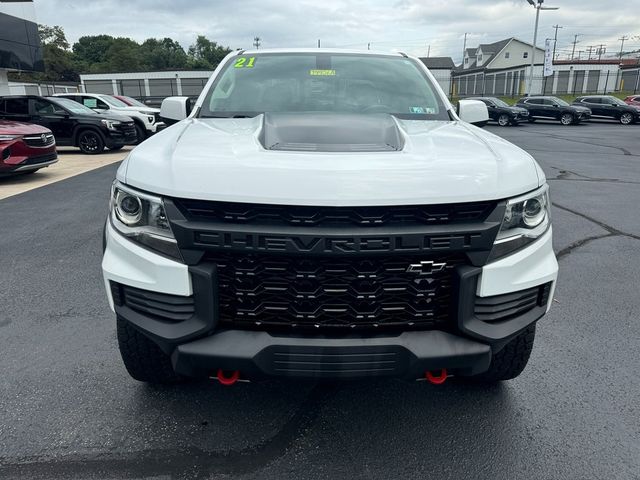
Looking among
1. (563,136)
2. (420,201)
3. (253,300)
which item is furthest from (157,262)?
(563,136)

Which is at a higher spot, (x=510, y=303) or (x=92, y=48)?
(x=92, y=48)

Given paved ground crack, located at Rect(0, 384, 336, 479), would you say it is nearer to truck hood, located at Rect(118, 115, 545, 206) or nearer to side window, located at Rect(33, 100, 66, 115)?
truck hood, located at Rect(118, 115, 545, 206)

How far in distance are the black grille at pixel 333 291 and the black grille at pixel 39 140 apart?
865cm

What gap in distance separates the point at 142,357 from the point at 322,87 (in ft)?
6.52

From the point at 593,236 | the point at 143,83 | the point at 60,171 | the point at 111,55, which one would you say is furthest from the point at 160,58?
the point at 593,236

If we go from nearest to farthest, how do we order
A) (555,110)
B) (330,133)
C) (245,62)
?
(330,133) < (245,62) < (555,110)

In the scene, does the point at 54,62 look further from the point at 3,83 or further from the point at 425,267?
the point at 425,267

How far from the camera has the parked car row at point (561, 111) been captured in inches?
1041

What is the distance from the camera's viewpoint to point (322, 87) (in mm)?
3186

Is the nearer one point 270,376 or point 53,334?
point 270,376

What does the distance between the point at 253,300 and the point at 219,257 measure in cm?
21

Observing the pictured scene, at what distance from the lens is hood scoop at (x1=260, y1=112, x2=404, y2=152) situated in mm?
2043

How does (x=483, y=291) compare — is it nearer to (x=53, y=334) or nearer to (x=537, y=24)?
(x=53, y=334)

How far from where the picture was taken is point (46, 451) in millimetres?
2154
